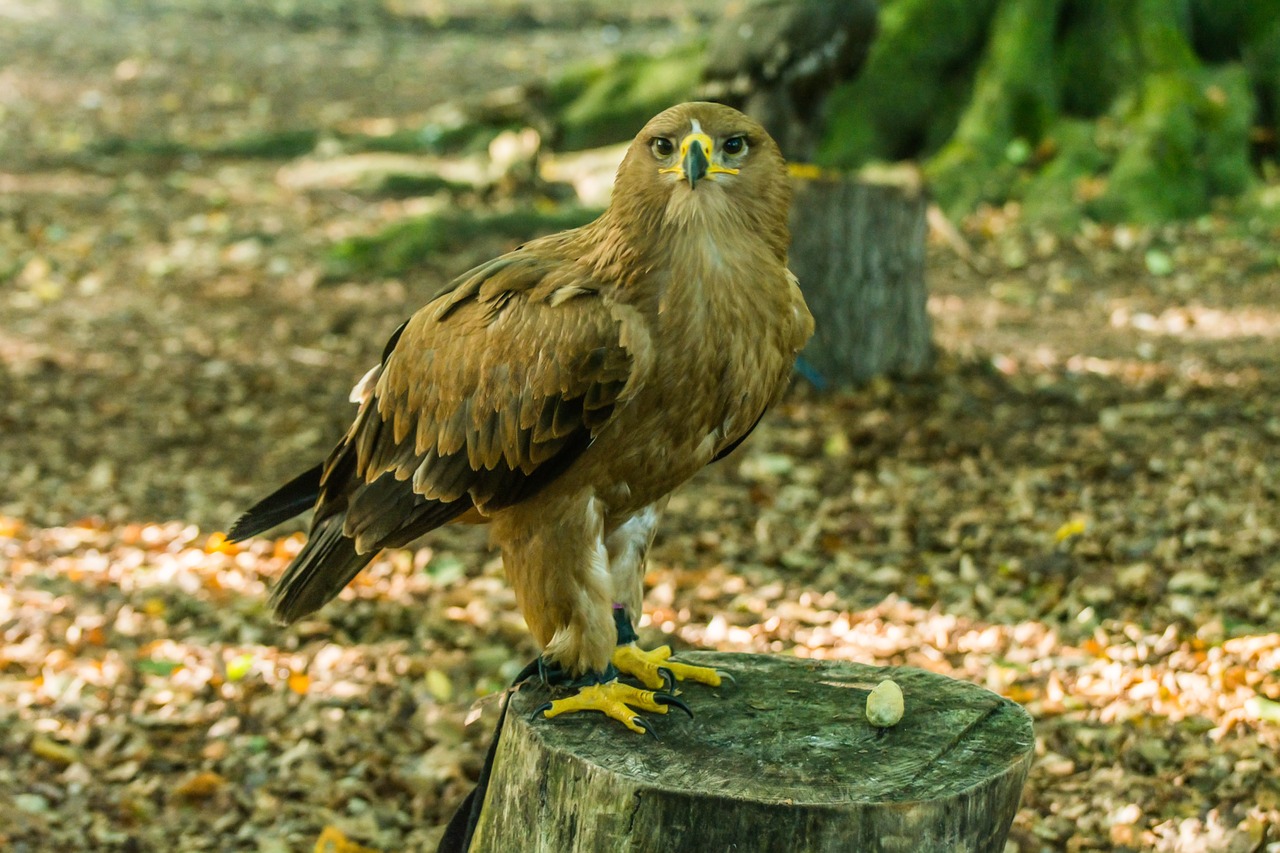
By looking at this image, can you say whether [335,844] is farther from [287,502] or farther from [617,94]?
[617,94]

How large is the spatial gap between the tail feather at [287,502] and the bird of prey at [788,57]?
171 inches

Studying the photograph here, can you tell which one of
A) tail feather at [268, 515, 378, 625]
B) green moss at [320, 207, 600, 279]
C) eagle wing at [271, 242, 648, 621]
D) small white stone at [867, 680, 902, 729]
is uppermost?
green moss at [320, 207, 600, 279]

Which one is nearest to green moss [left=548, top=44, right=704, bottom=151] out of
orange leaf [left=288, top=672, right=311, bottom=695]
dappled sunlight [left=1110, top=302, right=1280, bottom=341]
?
dappled sunlight [left=1110, top=302, right=1280, bottom=341]

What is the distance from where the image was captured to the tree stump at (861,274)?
23.8ft

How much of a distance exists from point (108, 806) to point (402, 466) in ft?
5.71

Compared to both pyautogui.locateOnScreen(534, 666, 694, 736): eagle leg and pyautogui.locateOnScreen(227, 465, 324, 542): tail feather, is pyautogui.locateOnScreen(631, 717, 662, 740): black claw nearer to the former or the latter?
pyautogui.locateOnScreen(534, 666, 694, 736): eagle leg

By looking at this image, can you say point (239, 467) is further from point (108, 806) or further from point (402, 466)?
point (402, 466)

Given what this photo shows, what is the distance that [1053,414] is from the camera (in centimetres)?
718

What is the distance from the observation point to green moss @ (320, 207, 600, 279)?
965 centimetres

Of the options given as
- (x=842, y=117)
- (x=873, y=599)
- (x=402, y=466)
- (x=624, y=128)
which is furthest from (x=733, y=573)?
(x=624, y=128)

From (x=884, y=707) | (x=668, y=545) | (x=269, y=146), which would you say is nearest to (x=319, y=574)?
(x=884, y=707)

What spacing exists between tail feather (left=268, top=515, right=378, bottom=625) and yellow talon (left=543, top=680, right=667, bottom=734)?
756 mm

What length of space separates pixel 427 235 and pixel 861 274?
12.0ft

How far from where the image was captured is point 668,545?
6.16 meters
